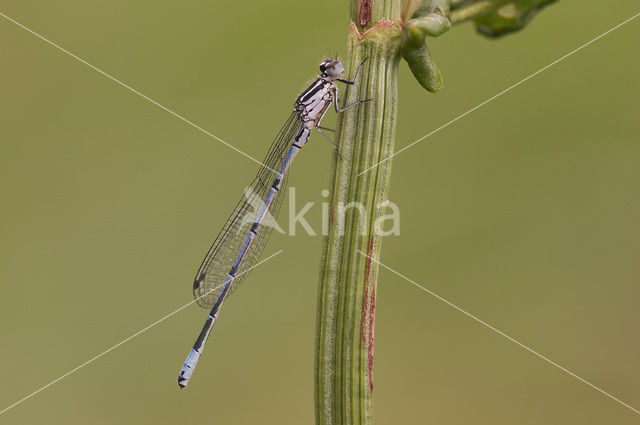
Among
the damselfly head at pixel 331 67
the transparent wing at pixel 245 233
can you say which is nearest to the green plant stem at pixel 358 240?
the damselfly head at pixel 331 67

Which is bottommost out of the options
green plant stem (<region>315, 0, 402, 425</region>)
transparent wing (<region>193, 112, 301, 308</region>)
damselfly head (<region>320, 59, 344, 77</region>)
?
green plant stem (<region>315, 0, 402, 425</region>)

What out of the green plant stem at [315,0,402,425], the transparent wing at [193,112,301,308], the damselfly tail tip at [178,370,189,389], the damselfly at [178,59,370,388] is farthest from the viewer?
the transparent wing at [193,112,301,308]

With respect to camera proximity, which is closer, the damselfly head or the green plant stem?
the green plant stem

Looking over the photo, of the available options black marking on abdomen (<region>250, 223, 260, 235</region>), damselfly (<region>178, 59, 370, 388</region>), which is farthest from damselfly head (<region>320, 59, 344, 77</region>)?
black marking on abdomen (<region>250, 223, 260, 235</region>)

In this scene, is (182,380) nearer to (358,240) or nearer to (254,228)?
(254,228)

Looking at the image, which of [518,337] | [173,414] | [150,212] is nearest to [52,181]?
[150,212]

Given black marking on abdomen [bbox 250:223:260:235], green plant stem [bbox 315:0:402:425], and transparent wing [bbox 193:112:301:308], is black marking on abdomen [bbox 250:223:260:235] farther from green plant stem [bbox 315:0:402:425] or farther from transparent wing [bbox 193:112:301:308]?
green plant stem [bbox 315:0:402:425]

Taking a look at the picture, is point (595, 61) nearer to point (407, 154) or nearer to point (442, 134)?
point (442, 134)

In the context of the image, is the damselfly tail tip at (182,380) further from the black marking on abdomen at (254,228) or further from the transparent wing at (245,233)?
the black marking on abdomen at (254,228)
